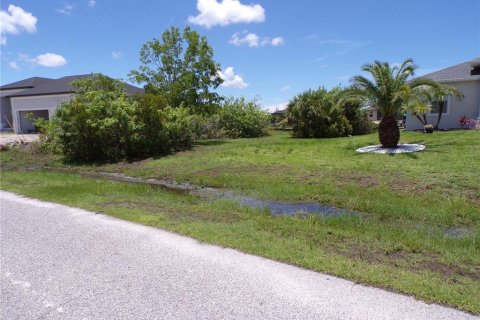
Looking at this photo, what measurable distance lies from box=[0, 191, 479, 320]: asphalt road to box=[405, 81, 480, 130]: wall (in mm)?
21116

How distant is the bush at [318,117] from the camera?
2616cm

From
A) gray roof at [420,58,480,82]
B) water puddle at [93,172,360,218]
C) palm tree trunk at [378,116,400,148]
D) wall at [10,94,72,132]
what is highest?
wall at [10,94,72,132]

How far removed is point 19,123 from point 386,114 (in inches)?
1423

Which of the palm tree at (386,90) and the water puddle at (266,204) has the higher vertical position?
the palm tree at (386,90)

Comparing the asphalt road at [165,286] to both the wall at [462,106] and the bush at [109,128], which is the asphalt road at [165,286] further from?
the wall at [462,106]

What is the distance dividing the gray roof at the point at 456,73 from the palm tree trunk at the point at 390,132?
8.88 metres

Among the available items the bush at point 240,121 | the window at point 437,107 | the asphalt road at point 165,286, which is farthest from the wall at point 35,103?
the asphalt road at point 165,286

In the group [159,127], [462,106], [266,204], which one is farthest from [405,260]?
[462,106]

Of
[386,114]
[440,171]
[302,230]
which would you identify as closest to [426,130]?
[386,114]

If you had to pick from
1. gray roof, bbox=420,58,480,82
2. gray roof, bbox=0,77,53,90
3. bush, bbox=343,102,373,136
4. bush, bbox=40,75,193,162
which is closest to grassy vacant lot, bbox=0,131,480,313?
bush, bbox=40,75,193,162

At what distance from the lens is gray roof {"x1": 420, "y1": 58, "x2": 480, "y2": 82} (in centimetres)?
2150

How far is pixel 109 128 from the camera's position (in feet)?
56.5

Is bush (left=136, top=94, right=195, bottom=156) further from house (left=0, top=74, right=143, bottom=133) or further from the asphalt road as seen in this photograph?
house (left=0, top=74, right=143, bottom=133)

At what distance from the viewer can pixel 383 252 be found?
5.36 m
